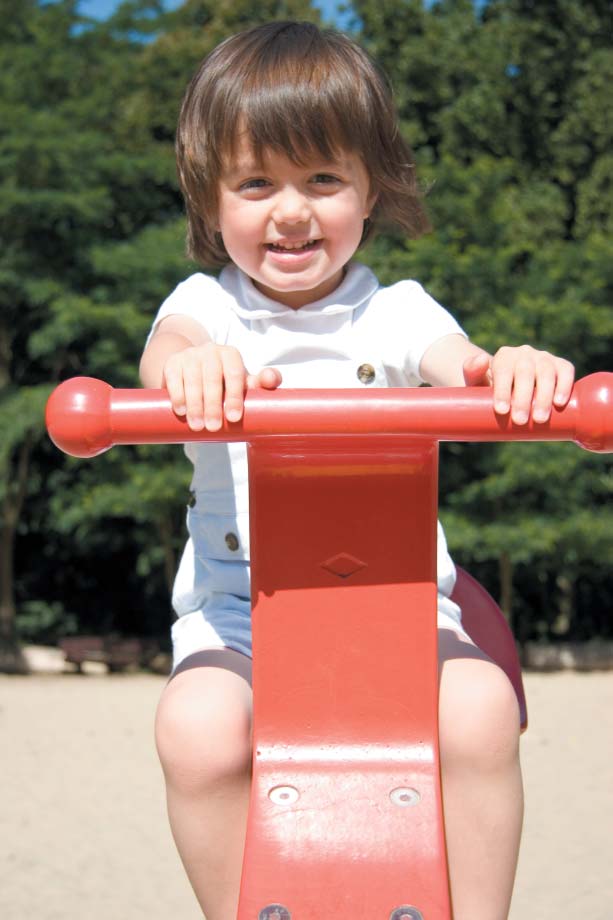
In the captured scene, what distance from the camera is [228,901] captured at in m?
1.31

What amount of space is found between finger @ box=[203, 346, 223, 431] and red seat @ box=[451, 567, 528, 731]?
599mm

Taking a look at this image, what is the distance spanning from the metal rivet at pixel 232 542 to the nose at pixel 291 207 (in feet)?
1.40

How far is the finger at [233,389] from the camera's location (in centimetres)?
120

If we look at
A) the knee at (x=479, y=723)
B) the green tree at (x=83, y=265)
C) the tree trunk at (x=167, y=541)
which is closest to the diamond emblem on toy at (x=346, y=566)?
the knee at (x=479, y=723)

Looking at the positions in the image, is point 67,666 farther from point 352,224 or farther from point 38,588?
point 352,224

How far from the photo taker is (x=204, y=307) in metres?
1.69

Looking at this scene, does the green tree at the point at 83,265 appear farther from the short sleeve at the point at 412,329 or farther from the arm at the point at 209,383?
the arm at the point at 209,383

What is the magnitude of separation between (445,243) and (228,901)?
969cm

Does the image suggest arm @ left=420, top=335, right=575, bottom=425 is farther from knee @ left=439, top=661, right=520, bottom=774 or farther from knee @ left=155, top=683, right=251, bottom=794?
knee @ left=155, top=683, right=251, bottom=794

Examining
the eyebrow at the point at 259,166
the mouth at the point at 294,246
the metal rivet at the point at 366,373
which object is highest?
the eyebrow at the point at 259,166

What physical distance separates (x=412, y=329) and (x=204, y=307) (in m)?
0.31

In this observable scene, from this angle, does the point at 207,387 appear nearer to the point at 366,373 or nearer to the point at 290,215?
the point at 290,215

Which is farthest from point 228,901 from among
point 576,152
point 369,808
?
point 576,152

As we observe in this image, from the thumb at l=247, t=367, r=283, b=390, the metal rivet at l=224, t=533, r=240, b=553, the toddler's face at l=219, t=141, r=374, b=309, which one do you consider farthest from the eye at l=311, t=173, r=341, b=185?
the metal rivet at l=224, t=533, r=240, b=553
